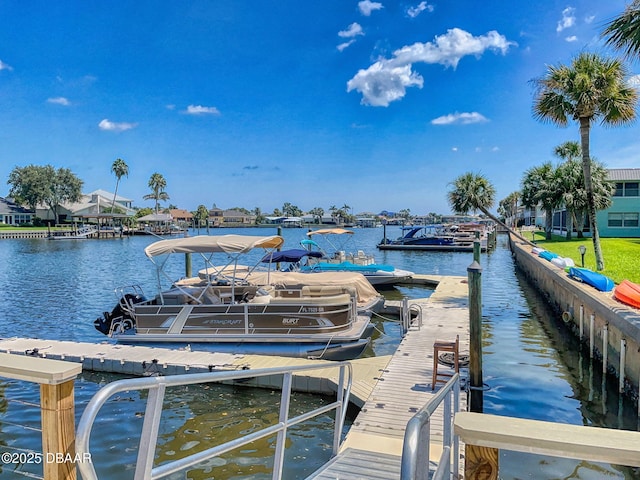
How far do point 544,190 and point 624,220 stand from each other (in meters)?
8.14

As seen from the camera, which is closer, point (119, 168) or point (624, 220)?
point (624, 220)

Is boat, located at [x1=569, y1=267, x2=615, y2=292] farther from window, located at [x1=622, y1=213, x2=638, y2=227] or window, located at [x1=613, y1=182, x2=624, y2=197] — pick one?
window, located at [x1=613, y1=182, x2=624, y2=197]

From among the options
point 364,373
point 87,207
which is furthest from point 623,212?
point 87,207

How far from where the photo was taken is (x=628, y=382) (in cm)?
945

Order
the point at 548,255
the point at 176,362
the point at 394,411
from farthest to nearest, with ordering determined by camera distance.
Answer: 1. the point at 548,255
2. the point at 176,362
3. the point at 394,411

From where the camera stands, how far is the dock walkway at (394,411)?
5.31 meters

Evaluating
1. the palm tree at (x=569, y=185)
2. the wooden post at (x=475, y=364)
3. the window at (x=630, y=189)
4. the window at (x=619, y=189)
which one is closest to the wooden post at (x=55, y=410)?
the wooden post at (x=475, y=364)

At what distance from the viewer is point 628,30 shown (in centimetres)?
1269

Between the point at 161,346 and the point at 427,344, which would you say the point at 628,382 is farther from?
the point at 161,346

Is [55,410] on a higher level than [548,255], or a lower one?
higher

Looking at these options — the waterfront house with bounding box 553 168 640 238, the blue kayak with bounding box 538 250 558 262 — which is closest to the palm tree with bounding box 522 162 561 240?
the waterfront house with bounding box 553 168 640 238

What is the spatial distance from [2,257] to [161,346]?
1622 inches

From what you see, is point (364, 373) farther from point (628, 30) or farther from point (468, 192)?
point (468, 192)

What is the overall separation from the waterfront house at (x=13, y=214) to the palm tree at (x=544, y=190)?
3925 inches
